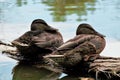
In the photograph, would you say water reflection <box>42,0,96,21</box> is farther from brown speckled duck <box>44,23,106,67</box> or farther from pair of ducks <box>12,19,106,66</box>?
brown speckled duck <box>44,23,106,67</box>

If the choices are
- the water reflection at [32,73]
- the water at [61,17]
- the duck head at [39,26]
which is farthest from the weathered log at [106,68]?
the duck head at [39,26]

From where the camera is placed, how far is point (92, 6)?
42.7 feet

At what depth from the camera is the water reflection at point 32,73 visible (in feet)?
23.3

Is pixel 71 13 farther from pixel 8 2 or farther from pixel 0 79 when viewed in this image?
pixel 0 79

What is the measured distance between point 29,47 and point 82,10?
4.89m

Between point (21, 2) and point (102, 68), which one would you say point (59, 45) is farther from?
point (21, 2)

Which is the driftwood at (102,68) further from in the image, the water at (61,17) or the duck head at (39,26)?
the duck head at (39,26)

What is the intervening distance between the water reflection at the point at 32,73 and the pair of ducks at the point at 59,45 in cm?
23

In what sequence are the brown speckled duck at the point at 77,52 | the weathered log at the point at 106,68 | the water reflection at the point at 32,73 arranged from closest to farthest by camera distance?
the weathered log at the point at 106,68 → the brown speckled duck at the point at 77,52 → the water reflection at the point at 32,73

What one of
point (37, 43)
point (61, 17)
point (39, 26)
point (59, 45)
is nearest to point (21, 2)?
point (61, 17)

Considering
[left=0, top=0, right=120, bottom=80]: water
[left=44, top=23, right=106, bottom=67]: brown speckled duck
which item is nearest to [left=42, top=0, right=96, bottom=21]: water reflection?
[left=0, top=0, right=120, bottom=80]: water

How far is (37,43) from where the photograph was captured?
731cm

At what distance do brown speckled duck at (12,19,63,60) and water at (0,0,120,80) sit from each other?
0.36m

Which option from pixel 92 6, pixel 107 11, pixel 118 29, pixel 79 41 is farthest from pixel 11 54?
pixel 92 6
